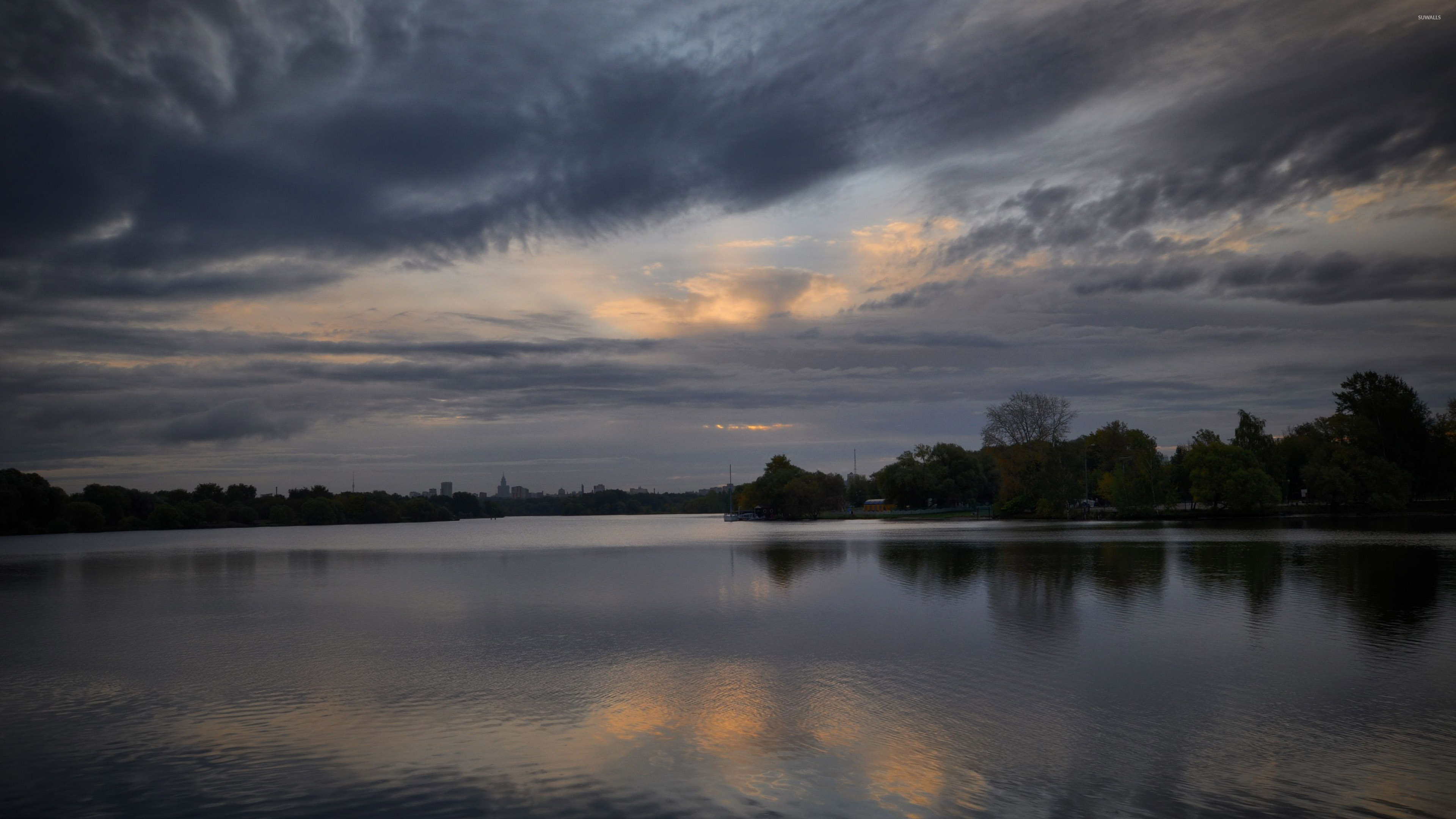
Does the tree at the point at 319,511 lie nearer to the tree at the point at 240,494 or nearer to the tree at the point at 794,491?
the tree at the point at 240,494

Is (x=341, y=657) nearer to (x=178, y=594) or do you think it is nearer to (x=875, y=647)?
(x=875, y=647)

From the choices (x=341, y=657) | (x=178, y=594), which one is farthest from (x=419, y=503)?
(x=341, y=657)

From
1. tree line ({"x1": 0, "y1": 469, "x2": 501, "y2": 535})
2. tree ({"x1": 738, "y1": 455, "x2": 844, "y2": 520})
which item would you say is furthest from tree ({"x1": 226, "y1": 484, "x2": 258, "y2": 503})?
tree ({"x1": 738, "y1": 455, "x2": 844, "y2": 520})

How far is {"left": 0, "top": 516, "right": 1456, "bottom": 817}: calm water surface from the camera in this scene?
8.12m

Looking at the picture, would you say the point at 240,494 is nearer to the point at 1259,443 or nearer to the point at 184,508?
the point at 184,508

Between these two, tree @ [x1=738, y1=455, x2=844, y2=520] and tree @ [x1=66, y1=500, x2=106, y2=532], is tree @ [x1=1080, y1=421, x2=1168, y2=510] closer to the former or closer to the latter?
tree @ [x1=738, y1=455, x2=844, y2=520]

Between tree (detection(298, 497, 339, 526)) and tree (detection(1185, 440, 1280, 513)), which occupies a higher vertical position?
tree (detection(1185, 440, 1280, 513))

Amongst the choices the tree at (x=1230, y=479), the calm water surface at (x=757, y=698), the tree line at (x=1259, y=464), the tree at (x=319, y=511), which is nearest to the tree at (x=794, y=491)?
the tree line at (x=1259, y=464)

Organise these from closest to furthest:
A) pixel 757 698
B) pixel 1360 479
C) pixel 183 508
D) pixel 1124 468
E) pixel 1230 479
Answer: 1. pixel 757 698
2. pixel 1230 479
3. pixel 1360 479
4. pixel 1124 468
5. pixel 183 508

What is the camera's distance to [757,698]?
39.1 feet

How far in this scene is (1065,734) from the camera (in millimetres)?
9742

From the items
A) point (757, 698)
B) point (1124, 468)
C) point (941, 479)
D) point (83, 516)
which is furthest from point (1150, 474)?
point (83, 516)

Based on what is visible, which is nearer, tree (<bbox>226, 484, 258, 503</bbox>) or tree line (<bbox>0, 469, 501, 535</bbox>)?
tree line (<bbox>0, 469, 501, 535</bbox>)

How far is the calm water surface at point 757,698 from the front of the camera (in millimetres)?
8125
